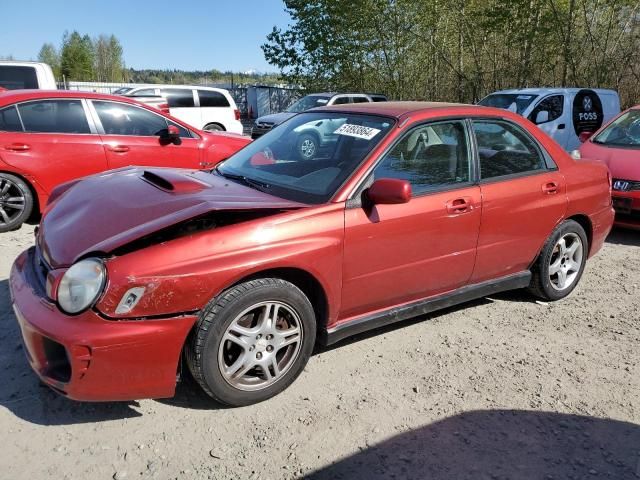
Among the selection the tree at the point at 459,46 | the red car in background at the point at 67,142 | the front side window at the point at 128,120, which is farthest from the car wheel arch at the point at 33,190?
the tree at the point at 459,46

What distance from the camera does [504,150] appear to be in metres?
3.94

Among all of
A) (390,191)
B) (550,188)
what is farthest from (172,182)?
(550,188)

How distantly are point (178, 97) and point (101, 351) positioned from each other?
1369cm

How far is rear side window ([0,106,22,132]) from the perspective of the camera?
5895 millimetres

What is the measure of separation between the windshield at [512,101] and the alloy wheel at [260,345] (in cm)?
909

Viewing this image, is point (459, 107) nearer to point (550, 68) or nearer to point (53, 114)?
point (53, 114)

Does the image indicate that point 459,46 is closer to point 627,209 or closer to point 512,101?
point 512,101

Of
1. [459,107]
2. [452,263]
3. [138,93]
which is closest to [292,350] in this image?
[452,263]

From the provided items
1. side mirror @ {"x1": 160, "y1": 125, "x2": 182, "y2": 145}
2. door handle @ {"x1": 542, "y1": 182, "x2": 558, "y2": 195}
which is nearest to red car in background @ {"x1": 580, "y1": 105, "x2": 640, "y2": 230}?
door handle @ {"x1": 542, "y1": 182, "x2": 558, "y2": 195}

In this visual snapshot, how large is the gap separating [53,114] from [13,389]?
13.8ft

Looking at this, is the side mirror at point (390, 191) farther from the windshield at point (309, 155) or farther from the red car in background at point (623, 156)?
the red car in background at point (623, 156)

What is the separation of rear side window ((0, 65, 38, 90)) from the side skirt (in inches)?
375

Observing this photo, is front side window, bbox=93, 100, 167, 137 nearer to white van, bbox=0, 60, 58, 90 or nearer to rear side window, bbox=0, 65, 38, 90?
white van, bbox=0, 60, 58, 90

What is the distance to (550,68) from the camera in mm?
17766
